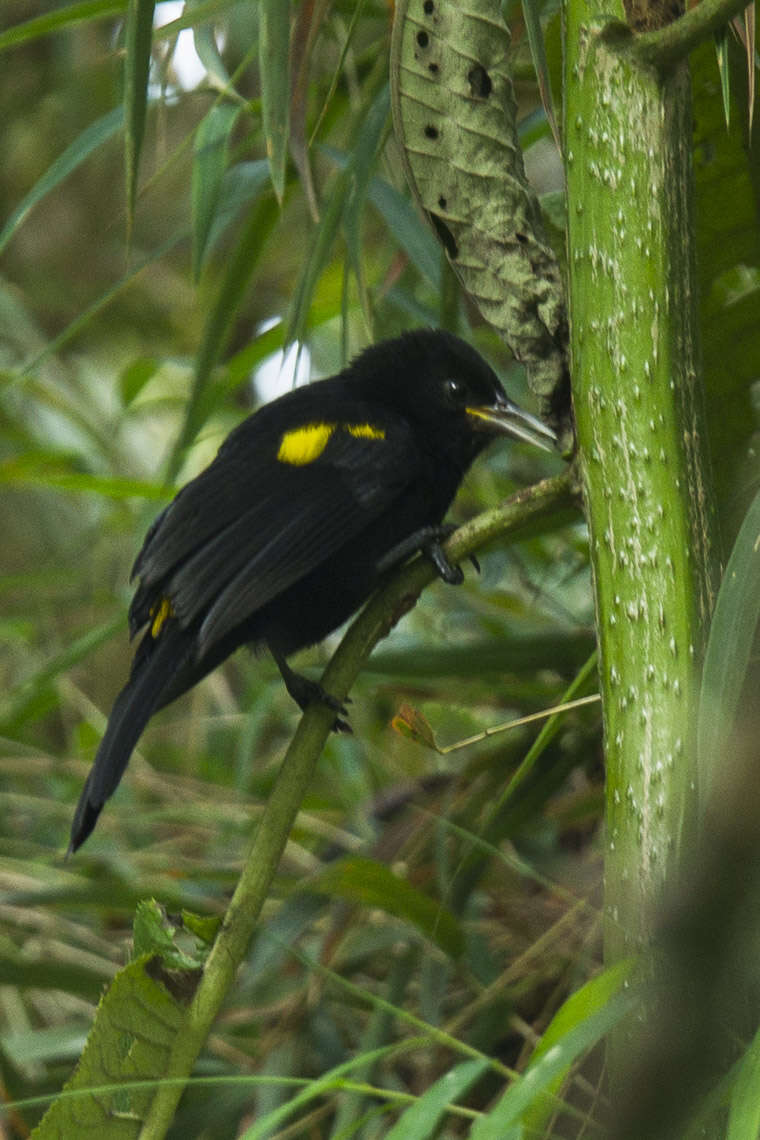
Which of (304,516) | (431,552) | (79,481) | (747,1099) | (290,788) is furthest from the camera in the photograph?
(79,481)

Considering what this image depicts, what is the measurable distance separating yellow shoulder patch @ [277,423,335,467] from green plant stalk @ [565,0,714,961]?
895 mm

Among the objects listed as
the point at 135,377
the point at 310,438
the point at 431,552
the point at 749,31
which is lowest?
the point at 431,552

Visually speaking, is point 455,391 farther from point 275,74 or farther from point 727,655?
point 727,655

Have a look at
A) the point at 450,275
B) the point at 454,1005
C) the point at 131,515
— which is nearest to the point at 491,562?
the point at 450,275

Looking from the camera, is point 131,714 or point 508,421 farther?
point 508,421

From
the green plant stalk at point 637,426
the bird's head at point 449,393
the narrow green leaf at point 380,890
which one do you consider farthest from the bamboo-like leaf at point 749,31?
the narrow green leaf at point 380,890

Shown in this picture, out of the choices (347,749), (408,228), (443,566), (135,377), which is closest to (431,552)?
(443,566)

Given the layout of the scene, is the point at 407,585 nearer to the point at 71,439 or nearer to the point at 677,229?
the point at 677,229

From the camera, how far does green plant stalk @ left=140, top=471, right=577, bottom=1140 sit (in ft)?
4.08

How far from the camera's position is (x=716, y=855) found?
66 cm

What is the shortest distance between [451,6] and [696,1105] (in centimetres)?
119

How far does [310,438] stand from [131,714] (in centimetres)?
61

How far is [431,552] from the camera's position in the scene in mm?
1683

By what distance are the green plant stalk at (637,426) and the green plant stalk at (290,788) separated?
95mm
